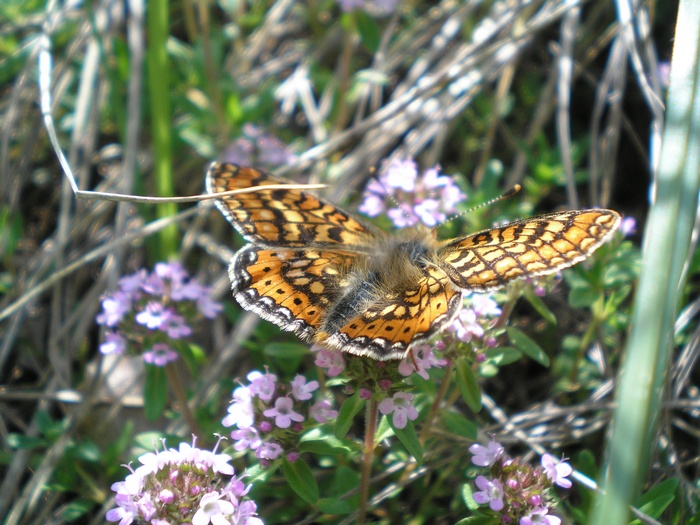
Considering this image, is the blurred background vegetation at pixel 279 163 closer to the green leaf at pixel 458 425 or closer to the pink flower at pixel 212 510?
the green leaf at pixel 458 425

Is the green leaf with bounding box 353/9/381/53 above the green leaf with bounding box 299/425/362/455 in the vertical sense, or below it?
above

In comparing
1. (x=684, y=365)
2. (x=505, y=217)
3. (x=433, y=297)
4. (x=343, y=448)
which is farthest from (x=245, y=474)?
(x=684, y=365)

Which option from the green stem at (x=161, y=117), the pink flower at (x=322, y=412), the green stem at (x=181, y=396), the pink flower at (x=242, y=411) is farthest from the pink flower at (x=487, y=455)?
the green stem at (x=161, y=117)

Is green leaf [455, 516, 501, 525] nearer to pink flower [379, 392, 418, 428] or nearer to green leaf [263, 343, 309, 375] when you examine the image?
pink flower [379, 392, 418, 428]

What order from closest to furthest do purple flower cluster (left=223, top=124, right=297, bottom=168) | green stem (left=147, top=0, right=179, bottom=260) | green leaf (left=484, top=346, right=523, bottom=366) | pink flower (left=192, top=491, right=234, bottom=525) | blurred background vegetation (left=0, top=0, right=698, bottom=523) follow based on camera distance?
1. pink flower (left=192, top=491, right=234, bottom=525)
2. green leaf (left=484, top=346, right=523, bottom=366)
3. blurred background vegetation (left=0, top=0, right=698, bottom=523)
4. green stem (left=147, top=0, right=179, bottom=260)
5. purple flower cluster (left=223, top=124, right=297, bottom=168)

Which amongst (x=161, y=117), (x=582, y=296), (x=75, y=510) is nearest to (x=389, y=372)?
(x=582, y=296)

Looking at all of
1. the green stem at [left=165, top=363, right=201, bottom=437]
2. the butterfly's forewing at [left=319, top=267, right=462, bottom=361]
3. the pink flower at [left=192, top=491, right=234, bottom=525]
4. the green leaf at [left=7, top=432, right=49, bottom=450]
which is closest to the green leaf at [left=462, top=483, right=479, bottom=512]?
the butterfly's forewing at [left=319, top=267, right=462, bottom=361]

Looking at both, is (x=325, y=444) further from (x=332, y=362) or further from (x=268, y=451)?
(x=332, y=362)
